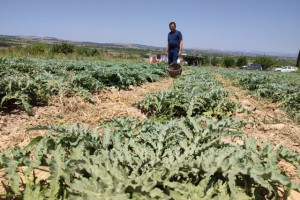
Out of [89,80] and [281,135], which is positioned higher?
[89,80]

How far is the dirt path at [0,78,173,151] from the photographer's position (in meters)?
2.89

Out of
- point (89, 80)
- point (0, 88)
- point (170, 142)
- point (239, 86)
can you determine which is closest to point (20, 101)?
point (0, 88)

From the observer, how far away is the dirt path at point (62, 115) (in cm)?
289

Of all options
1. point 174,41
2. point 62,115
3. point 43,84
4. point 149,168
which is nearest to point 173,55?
point 174,41

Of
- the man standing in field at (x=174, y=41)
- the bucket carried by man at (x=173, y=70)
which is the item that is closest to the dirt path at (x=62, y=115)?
the bucket carried by man at (x=173, y=70)

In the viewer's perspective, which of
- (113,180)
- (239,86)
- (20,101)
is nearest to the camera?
(113,180)

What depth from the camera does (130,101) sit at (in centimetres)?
460

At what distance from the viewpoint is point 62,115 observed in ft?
11.7

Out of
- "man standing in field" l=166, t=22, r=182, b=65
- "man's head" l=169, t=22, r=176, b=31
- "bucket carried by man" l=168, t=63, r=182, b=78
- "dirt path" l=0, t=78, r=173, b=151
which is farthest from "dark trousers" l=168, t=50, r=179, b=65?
"dirt path" l=0, t=78, r=173, b=151

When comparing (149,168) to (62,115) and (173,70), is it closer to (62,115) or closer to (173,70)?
(62,115)

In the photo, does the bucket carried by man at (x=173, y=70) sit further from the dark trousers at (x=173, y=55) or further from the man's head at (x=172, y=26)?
the man's head at (x=172, y=26)

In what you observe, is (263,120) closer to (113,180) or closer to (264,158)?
(264,158)

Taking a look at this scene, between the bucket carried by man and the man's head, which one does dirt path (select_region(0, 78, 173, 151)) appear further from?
the man's head

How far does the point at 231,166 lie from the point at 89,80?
11.7 feet
